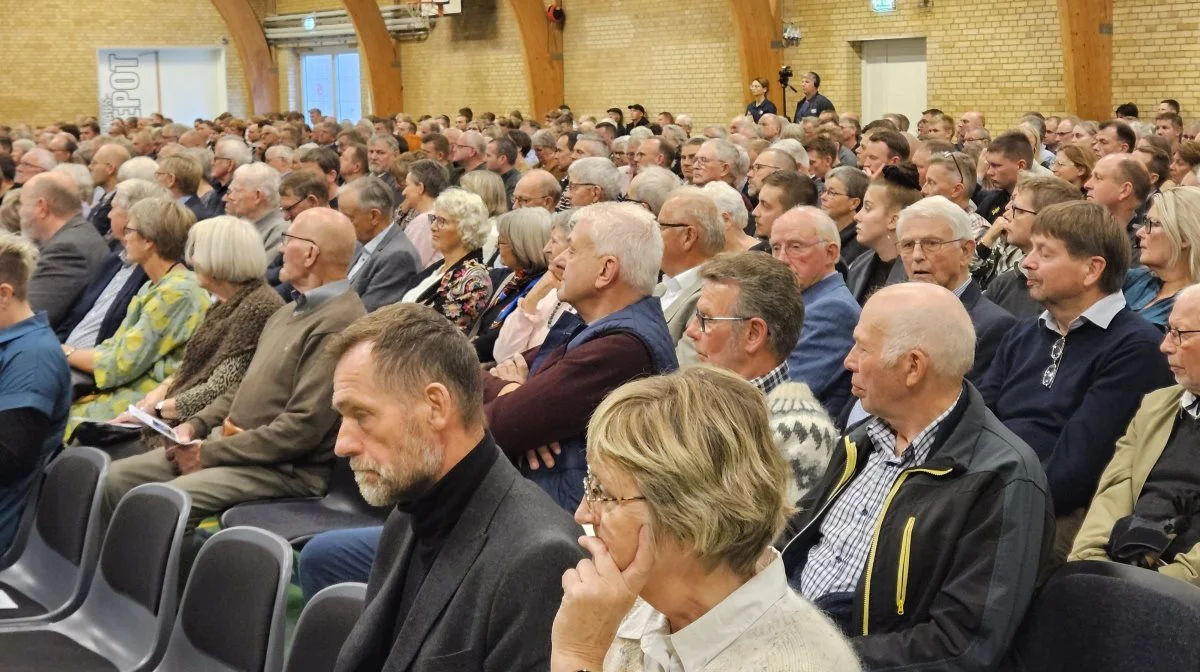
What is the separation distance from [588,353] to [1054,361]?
1.33 meters

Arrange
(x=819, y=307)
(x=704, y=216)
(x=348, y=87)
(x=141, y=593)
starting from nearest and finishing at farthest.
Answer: (x=141, y=593) < (x=819, y=307) < (x=704, y=216) < (x=348, y=87)

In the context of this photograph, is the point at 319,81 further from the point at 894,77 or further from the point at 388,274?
the point at 388,274

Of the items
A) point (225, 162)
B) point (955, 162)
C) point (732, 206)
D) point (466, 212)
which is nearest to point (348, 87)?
point (225, 162)

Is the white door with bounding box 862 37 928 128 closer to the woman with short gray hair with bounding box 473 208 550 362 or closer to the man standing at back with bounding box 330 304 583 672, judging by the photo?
the woman with short gray hair with bounding box 473 208 550 362

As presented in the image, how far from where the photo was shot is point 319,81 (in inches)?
1030

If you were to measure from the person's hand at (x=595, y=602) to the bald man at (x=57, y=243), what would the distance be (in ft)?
17.6

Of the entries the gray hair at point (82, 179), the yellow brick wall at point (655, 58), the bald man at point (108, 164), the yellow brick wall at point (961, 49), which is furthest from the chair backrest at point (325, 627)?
the yellow brick wall at point (655, 58)

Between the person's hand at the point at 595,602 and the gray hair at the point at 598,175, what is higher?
the gray hair at the point at 598,175

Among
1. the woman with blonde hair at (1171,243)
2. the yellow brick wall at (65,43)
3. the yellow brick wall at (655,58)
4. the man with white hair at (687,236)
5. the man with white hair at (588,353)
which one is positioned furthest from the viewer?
the yellow brick wall at (65,43)

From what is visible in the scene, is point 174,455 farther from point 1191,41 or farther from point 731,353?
point 1191,41

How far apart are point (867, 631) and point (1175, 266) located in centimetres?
228

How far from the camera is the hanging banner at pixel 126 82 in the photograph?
1002 inches

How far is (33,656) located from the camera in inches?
131

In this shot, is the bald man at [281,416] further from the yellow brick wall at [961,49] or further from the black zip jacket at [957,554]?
the yellow brick wall at [961,49]
